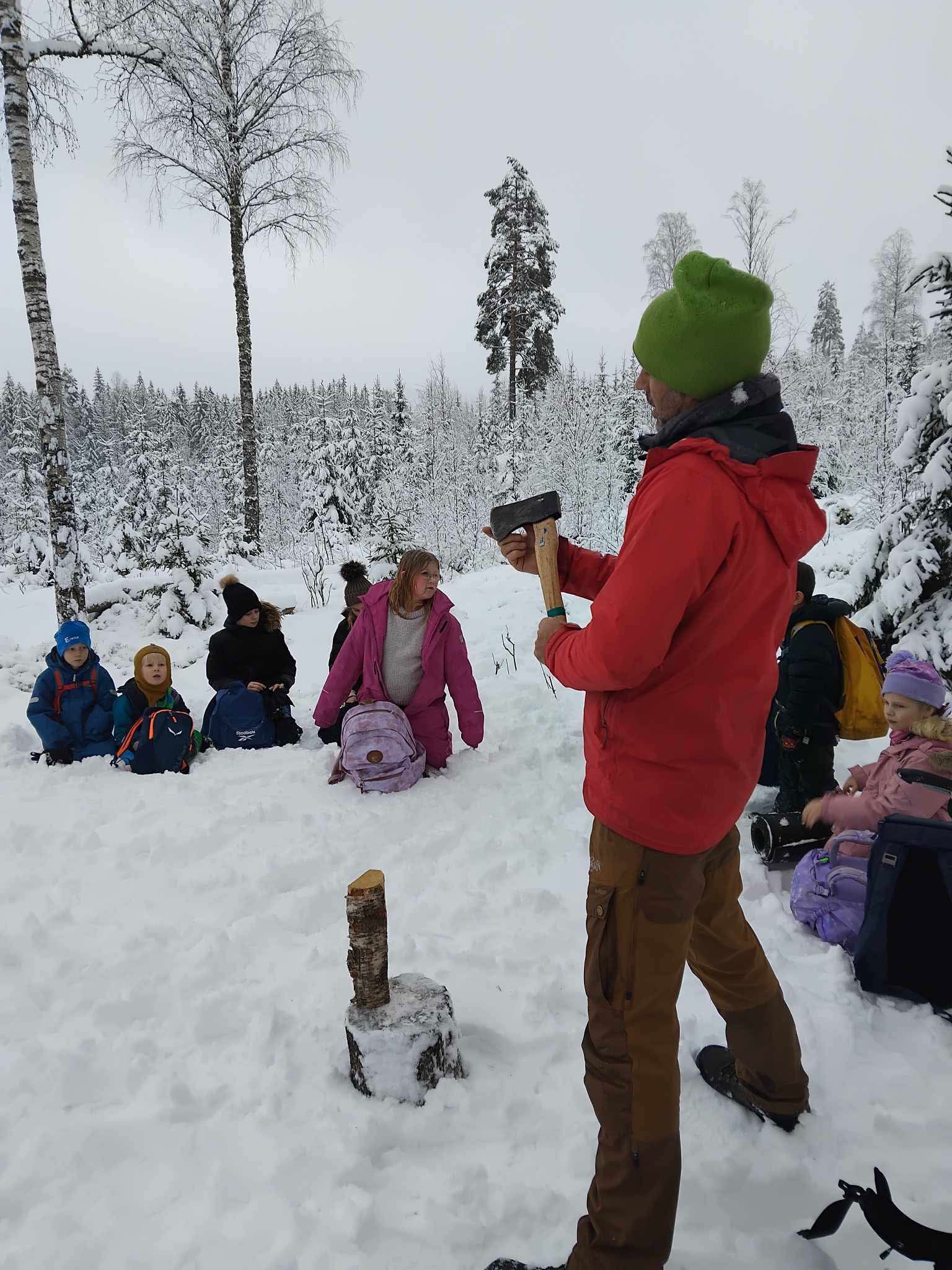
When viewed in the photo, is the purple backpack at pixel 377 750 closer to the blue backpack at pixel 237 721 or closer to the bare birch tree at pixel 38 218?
the blue backpack at pixel 237 721

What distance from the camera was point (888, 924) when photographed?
8.39 feet

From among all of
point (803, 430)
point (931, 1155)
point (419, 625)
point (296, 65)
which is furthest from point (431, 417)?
point (931, 1155)

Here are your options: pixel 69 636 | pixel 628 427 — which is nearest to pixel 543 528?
pixel 69 636

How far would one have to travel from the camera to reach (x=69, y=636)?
5414 millimetres

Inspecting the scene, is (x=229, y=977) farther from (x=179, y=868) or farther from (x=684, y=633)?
(x=684, y=633)

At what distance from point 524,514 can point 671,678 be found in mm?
687

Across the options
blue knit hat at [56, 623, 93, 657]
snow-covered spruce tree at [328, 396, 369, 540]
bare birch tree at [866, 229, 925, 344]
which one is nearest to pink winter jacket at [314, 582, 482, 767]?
blue knit hat at [56, 623, 93, 657]

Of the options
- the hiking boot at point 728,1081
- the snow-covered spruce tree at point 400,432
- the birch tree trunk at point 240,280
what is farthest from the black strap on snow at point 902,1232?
the snow-covered spruce tree at point 400,432

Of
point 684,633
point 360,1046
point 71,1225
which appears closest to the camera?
point 684,633

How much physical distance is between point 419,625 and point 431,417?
55505 millimetres

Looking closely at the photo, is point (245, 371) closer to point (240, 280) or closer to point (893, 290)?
point (240, 280)

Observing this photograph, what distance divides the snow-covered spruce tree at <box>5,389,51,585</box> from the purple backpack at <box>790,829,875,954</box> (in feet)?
71.9

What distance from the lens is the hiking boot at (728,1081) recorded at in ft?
6.70

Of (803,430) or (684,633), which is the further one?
(803,430)
